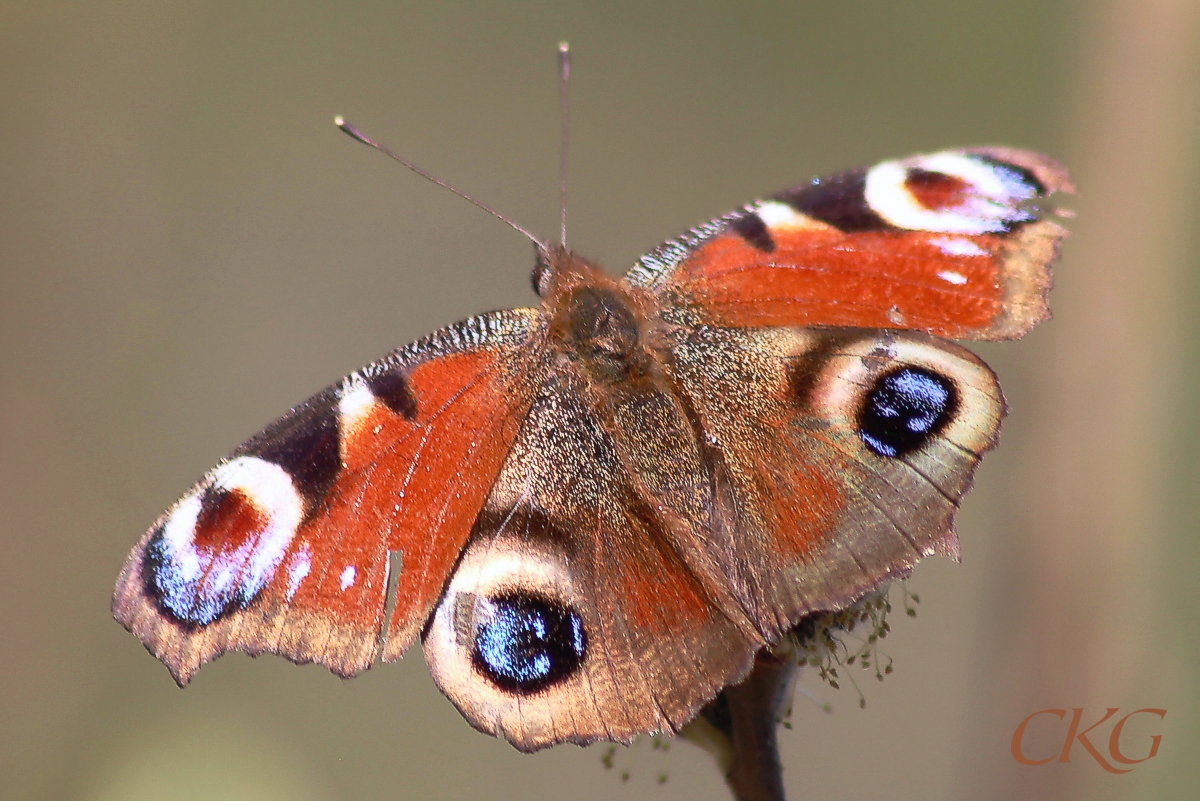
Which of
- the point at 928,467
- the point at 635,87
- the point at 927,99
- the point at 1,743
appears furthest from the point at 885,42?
the point at 1,743

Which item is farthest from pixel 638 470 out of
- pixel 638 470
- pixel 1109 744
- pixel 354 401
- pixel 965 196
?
pixel 1109 744

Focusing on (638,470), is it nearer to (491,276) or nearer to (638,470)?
(638,470)

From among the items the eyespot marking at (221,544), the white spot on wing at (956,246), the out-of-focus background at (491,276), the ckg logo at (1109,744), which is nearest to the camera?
the eyespot marking at (221,544)

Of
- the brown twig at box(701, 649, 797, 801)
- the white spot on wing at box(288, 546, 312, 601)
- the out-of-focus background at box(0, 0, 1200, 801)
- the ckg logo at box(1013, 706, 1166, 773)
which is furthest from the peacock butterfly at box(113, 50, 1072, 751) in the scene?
the out-of-focus background at box(0, 0, 1200, 801)

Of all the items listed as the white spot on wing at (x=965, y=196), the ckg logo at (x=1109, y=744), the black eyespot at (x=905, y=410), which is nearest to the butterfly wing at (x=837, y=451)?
the black eyespot at (x=905, y=410)

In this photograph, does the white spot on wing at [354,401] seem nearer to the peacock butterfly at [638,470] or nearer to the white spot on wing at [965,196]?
the peacock butterfly at [638,470]

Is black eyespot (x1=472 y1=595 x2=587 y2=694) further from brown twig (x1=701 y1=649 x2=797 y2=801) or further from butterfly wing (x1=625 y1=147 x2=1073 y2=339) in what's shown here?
butterfly wing (x1=625 y1=147 x2=1073 y2=339)
